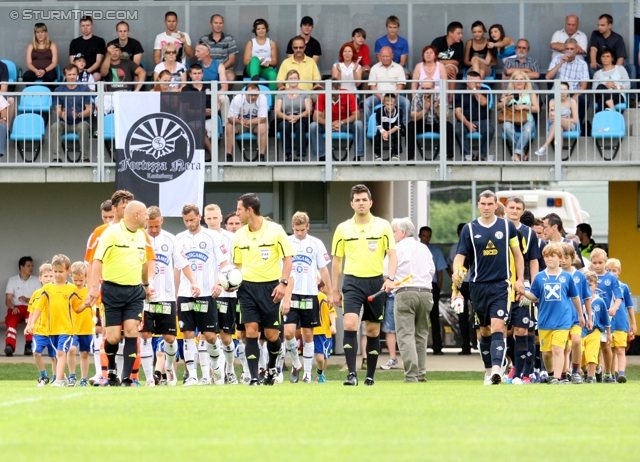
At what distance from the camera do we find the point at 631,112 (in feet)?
65.6

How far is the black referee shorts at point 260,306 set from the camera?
12.5 metres

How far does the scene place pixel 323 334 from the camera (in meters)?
16.3

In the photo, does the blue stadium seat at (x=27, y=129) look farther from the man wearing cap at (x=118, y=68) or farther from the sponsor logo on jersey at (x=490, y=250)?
the sponsor logo on jersey at (x=490, y=250)

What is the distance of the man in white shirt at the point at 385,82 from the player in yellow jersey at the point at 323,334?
3.62 m

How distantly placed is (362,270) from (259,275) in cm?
107

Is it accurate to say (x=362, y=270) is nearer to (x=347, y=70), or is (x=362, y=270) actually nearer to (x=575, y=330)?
(x=575, y=330)

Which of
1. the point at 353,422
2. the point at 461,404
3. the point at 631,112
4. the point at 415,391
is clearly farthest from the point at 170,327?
the point at 631,112

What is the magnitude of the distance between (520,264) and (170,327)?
4.02m

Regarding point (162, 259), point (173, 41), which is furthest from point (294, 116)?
point (162, 259)

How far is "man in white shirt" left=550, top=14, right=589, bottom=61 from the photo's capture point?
21266mm

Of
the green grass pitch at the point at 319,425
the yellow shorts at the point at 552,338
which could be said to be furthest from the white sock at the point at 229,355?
the yellow shorts at the point at 552,338

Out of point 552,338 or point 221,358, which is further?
point 221,358

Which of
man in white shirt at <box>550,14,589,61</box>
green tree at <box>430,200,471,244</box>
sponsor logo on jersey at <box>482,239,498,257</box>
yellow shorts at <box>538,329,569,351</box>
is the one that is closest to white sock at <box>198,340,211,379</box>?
sponsor logo on jersey at <box>482,239,498,257</box>

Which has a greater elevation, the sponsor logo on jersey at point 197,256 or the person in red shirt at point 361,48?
the person in red shirt at point 361,48
